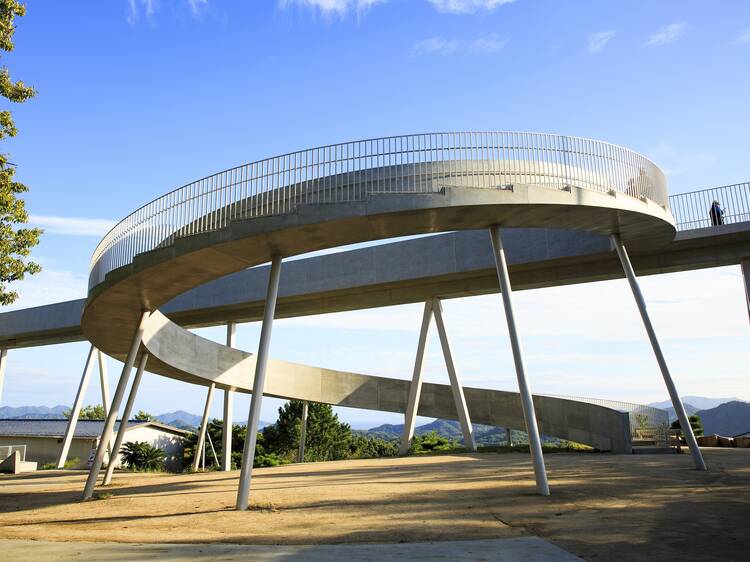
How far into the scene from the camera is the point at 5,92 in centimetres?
1488

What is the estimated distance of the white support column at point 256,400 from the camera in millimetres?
11841

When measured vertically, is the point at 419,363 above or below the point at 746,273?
below

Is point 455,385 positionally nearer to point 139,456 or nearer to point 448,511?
point 448,511

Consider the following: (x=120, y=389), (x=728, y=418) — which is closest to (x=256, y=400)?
(x=120, y=389)

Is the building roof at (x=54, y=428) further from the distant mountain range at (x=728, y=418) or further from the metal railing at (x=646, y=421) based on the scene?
the distant mountain range at (x=728, y=418)

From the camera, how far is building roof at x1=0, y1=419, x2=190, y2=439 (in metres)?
40.4

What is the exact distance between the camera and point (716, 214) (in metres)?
21.9

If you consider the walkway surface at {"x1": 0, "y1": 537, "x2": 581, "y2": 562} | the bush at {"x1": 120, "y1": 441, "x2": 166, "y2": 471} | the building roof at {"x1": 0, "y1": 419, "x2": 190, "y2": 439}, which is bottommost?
the walkway surface at {"x1": 0, "y1": 537, "x2": 581, "y2": 562}

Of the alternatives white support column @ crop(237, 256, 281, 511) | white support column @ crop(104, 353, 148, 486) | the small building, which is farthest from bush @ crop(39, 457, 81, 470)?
white support column @ crop(237, 256, 281, 511)

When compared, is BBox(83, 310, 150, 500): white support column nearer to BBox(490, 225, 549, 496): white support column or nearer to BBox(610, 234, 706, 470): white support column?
BBox(490, 225, 549, 496): white support column

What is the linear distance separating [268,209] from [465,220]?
450cm

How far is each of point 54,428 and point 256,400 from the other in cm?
3751

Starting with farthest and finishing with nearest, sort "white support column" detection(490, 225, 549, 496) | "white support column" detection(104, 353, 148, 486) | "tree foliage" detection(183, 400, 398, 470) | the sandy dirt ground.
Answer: "tree foliage" detection(183, 400, 398, 470) < "white support column" detection(104, 353, 148, 486) < "white support column" detection(490, 225, 549, 496) < the sandy dirt ground

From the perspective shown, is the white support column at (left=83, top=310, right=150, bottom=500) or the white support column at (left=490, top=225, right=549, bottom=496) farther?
the white support column at (left=83, top=310, right=150, bottom=500)
